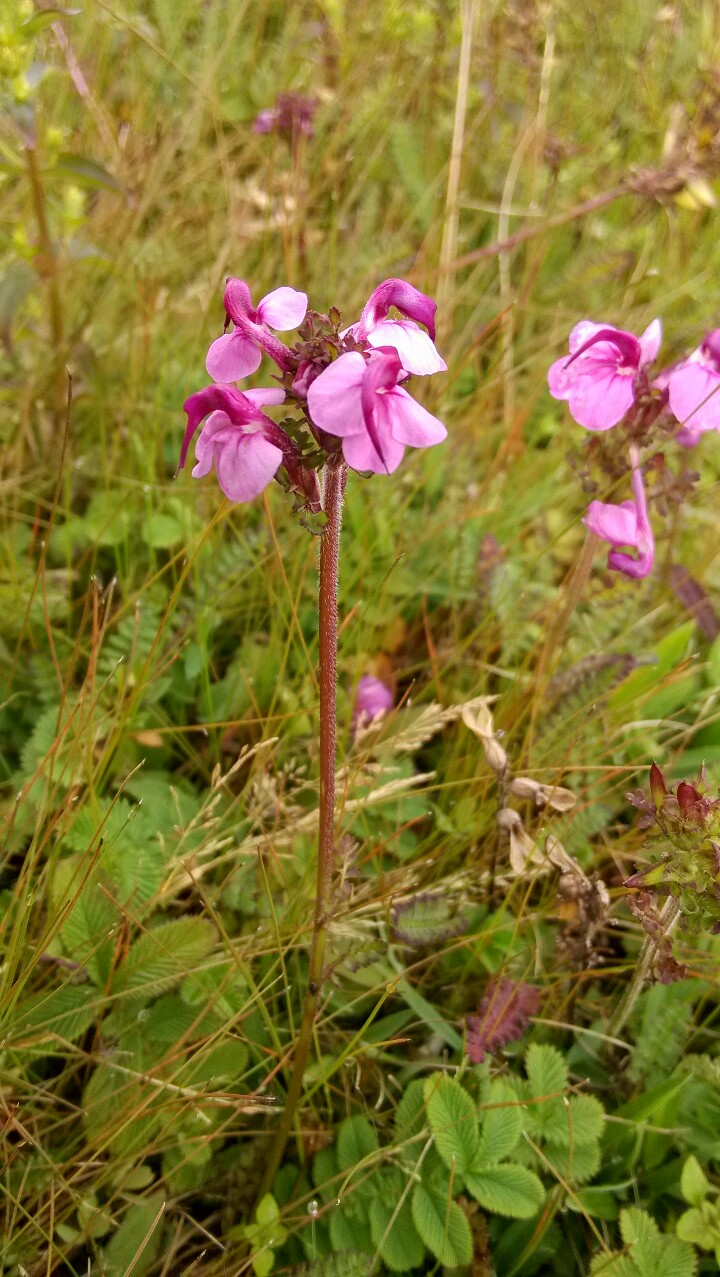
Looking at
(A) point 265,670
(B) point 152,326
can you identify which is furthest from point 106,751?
(B) point 152,326

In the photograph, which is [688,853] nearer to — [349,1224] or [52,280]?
[349,1224]

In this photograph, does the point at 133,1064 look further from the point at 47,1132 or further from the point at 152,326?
the point at 152,326

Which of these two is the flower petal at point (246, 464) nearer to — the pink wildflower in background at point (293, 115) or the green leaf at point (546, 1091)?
the green leaf at point (546, 1091)

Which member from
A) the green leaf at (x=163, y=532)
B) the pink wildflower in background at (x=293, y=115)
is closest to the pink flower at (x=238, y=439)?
the green leaf at (x=163, y=532)

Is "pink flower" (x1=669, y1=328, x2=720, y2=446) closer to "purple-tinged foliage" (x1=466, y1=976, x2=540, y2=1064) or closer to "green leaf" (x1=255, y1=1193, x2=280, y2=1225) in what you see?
"purple-tinged foliage" (x1=466, y1=976, x2=540, y2=1064)

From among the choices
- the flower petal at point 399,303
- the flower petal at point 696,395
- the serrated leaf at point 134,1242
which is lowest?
the serrated leaf at point 134,1242

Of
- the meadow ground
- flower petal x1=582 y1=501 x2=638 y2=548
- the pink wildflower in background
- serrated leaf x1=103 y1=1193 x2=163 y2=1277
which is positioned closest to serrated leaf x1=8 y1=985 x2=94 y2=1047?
the meadow ground

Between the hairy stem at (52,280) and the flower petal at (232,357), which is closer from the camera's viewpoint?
the flower petal at (232,357)
